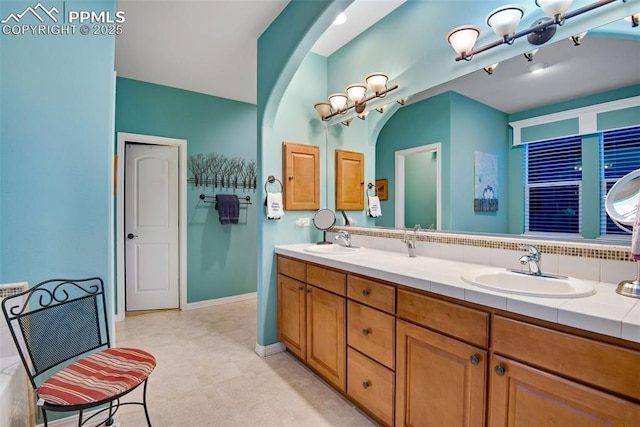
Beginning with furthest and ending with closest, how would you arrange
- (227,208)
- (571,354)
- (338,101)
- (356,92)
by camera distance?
(227,208) → (338,101) → (356,92) → (571,354)

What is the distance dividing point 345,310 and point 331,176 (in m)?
1.47

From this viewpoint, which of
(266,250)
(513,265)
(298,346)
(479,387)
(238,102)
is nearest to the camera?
(479,387)

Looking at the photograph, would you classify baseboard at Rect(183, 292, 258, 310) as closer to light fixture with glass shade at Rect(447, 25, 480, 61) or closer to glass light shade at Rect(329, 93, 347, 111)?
glass light shade at Rect(329, 93, 347, 111)

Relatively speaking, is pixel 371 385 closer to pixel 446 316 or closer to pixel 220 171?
pixel 446 316

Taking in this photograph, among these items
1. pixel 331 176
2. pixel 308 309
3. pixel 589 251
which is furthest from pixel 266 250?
pixel 589 251

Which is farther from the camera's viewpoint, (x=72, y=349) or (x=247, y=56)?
(x=247, y=56)

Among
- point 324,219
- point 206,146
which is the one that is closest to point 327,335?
point 324,219

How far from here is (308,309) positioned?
218 centimetres

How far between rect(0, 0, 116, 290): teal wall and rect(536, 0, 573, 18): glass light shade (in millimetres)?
2329

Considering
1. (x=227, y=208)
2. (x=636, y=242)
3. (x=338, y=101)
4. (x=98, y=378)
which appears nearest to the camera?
(x=636, y=242)

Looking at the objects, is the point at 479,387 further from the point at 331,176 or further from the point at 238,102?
the point at 238,102

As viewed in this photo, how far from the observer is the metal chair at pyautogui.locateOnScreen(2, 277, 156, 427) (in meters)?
1.25

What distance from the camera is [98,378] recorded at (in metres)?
1.36

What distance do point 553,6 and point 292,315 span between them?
2448 millimetres
